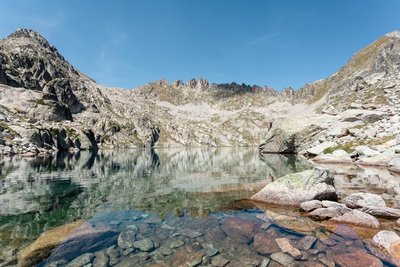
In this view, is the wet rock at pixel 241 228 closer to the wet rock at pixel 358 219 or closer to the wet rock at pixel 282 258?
the wet rock at pixel 282 258

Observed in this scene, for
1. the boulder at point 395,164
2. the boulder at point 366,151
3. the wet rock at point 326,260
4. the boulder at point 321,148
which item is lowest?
the wet rock at point 326,260

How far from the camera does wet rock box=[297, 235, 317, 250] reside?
13.5 metres

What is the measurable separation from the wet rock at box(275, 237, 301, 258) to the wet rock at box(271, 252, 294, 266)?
37 centimetres

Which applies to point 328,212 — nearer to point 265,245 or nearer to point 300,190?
Answer: point 300,190

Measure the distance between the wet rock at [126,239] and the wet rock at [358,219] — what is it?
1257 centimetres

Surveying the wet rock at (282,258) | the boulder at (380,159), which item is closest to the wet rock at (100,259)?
the wet rock at (282,258)

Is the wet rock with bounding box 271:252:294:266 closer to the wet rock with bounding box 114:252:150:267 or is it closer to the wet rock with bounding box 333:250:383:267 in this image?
the wet rock with bounding box 333:250:383:267

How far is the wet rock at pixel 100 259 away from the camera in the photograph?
12.1m

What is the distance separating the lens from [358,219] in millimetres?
16938

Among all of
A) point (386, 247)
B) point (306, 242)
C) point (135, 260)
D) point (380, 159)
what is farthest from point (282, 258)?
point (380, 159)

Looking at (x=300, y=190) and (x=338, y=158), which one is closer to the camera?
(x=300, y=190)

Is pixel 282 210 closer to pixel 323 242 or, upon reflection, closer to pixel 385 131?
pixel 323 242

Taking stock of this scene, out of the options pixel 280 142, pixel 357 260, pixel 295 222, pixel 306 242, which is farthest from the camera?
pixel 280 142

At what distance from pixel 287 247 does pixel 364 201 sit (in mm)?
9877
